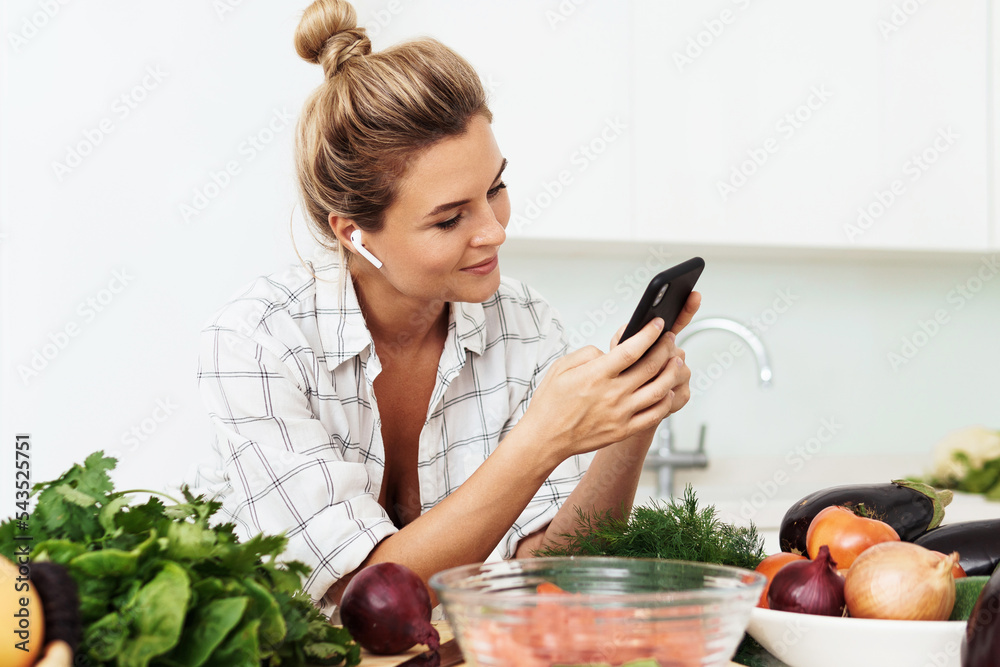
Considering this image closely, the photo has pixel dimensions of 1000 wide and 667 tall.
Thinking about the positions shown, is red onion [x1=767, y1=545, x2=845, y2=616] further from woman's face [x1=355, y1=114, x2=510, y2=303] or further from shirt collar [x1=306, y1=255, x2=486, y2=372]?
shirt collar [x1=306, y1=255, x2=486, y2=372]

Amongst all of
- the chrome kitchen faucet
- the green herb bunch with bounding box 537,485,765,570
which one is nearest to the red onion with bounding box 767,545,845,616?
the green herb bunch with bounding box 537,485,765,570

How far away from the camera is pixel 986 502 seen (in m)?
2.30

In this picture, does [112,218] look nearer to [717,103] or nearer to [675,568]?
[717,103]

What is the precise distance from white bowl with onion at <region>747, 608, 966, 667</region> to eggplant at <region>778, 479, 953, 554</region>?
0.21 meters

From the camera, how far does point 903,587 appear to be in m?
0.56

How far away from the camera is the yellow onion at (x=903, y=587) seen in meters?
0.56

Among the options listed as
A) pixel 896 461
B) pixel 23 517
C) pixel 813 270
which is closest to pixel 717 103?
pixel 813 270

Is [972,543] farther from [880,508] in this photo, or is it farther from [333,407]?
[333,407]

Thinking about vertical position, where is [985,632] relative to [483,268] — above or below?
below

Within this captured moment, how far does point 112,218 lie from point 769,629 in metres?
1.89

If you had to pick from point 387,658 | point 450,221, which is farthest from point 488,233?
point 387,658

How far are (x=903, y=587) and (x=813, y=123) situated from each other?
1977mm

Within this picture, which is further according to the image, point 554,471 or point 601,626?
point 554,471

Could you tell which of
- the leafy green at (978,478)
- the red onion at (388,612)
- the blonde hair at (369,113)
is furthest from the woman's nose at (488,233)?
the leafy green at (978,478)
